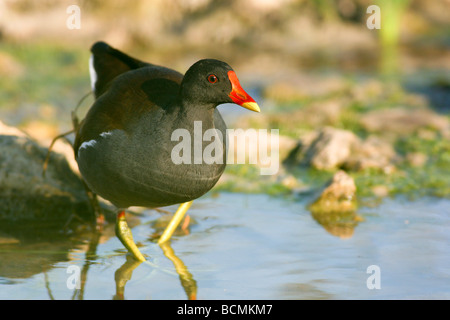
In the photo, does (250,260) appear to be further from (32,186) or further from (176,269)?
(32,186)

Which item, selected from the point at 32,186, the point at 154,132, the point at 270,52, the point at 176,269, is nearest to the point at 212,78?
the point at 154,132

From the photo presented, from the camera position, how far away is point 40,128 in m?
7.40

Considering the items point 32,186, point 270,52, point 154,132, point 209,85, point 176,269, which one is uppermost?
point 270,52

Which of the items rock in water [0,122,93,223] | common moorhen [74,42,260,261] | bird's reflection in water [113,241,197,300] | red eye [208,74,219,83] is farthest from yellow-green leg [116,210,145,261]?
red eye [208,74,219,83]

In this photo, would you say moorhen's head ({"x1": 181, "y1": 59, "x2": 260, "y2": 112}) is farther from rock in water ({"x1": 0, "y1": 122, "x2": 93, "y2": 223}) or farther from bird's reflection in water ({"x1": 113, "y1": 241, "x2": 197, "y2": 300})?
A: rock in water ({"x1": 0, "y1": 122, "x2": 93, "y2": 223})

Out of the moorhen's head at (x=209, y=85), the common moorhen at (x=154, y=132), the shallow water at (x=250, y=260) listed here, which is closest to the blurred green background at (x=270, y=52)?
the shallow water at (x=250, y=260)

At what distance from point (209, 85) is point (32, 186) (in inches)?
71.9

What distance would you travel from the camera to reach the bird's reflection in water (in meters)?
3.72

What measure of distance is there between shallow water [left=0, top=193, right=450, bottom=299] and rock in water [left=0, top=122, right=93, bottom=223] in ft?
1.12

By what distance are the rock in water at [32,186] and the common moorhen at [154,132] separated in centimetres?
95

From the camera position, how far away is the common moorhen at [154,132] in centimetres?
377

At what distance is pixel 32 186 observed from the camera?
4.95m

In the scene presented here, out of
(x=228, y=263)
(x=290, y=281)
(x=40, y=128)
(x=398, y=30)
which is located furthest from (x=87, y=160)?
(x=398, y=30)

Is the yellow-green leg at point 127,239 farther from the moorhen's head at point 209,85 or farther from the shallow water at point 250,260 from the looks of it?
the moorhen's head at point 209,85
